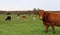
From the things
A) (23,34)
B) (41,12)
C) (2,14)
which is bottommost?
(2,14)

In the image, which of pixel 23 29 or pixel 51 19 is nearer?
pixel 51 19

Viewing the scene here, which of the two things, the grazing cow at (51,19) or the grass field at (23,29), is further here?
the grazing cow at (51,19)

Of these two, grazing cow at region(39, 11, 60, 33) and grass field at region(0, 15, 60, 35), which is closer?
grass field at region(0, 15, 60, 35)

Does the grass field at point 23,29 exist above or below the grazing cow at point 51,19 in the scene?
below

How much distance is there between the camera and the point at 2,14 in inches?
945

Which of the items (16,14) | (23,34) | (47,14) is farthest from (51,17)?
(16,14)

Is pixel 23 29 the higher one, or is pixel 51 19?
pixel 51 19

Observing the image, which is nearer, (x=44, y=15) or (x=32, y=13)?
(x=44, y=15)

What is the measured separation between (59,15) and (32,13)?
40.0 feet

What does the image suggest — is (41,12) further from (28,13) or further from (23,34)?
(28,13)

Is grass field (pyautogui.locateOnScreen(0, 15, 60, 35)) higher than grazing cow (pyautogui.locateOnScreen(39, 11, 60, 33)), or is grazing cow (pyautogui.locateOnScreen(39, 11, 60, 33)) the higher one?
grazing cow (pyautogui.locateOnScreen(39, 11, 60, 33))

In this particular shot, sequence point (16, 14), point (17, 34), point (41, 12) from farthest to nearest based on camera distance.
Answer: point (16, 14), point (41, 12), point (17, 34)

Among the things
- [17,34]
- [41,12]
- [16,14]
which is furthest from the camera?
[16,14]

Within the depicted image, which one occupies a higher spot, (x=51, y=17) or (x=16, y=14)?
(x=51, y=17)
